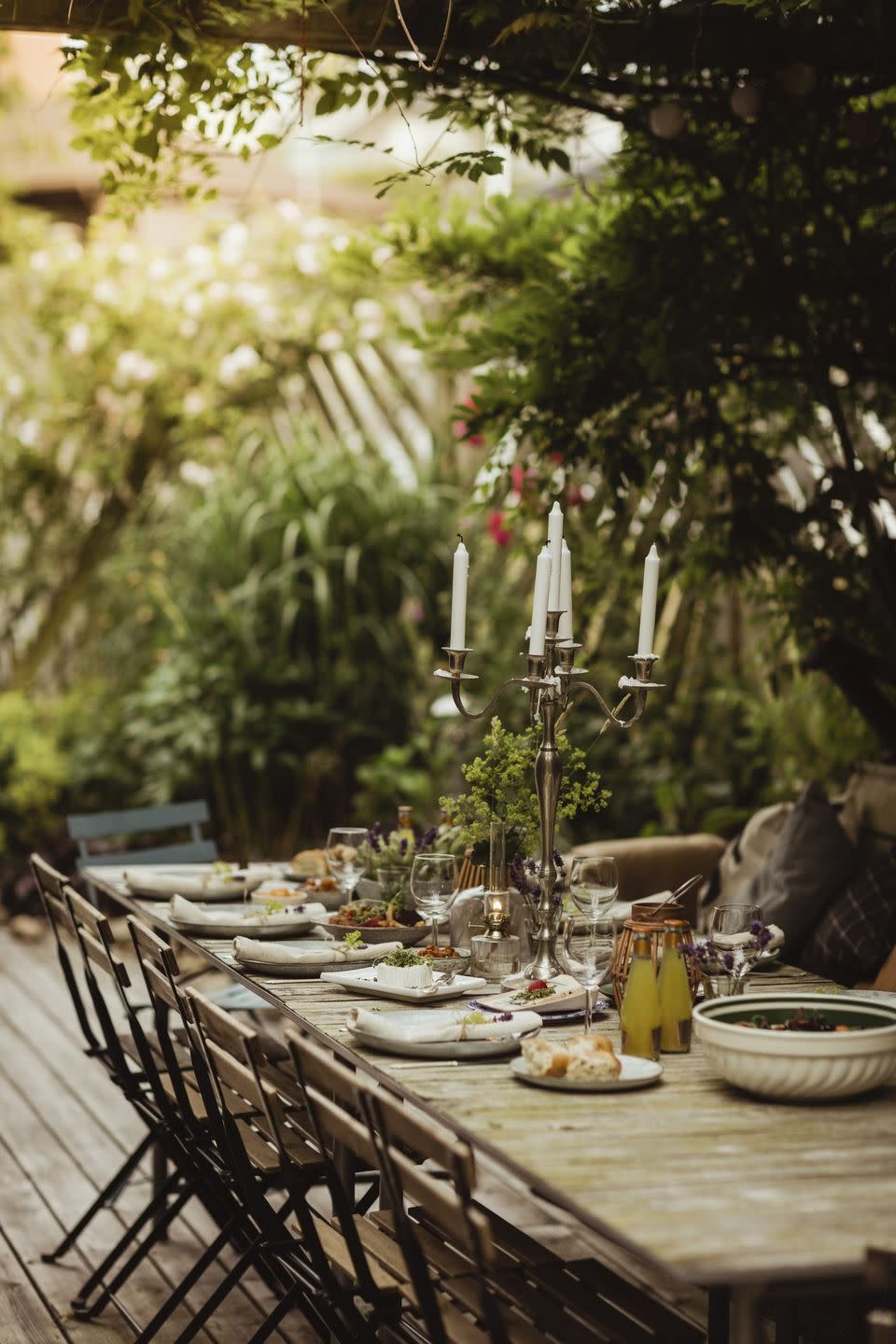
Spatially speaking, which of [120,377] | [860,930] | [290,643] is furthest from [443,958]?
[120,377]

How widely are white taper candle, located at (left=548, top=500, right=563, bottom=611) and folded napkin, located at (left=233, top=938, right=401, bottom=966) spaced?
0.66 metres

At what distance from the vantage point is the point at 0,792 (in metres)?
7.58

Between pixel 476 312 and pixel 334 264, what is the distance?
422 mm

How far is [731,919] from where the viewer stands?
8.20 feet

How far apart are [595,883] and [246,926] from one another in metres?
0.77

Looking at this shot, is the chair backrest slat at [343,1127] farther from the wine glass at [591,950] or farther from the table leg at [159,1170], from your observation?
the table leg at [159,1170]

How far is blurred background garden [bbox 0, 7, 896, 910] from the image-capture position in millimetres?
3902

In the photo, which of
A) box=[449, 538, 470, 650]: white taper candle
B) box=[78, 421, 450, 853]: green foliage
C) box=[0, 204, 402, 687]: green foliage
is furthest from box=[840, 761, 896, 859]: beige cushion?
box=[0, 204, 402, 687]: green foliage

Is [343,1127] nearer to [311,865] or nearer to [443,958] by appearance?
[443,958]

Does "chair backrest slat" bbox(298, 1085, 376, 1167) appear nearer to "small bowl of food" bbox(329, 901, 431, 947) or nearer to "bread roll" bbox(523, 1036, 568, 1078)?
"bread roll" bbox(523, 1036, 568, 1078)

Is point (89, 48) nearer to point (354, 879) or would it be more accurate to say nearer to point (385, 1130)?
point (354, 879)

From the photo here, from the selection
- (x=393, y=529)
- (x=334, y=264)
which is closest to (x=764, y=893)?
(x=334, y=264)

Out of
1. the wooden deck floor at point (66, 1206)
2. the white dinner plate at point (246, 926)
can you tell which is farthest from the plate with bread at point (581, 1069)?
the wooden deck floor at point (66, 1206)

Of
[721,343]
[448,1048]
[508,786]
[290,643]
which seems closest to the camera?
[448,1048]
